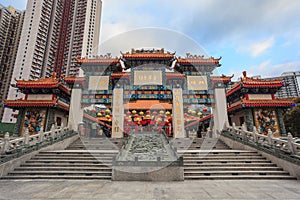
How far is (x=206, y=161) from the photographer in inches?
292

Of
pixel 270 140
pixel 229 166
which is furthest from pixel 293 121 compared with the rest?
pixel 229 166

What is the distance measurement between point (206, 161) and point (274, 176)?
257cm

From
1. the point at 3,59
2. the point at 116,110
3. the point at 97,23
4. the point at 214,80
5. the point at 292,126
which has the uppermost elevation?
the point at 97,23

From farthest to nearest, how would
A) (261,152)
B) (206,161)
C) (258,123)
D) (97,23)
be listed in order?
(97,23) < (258,123) < (261,152) < (206,161)

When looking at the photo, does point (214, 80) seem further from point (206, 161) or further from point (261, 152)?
point (206, 161)

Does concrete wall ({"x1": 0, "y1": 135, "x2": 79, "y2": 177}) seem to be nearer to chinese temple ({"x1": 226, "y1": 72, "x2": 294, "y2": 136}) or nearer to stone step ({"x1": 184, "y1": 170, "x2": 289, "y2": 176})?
stone step ({"x1": 184, "y1": 170, "x2": 289, "y2": 176})

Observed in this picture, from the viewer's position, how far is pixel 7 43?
48.8m

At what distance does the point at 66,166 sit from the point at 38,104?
391 inches

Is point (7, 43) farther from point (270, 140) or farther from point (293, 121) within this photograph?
point (293, 121)

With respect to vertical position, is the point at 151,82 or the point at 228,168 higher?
the point at 151,82

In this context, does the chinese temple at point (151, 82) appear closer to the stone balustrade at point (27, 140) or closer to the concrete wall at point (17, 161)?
the stone balustrade at point (27, 140)

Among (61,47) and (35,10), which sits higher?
(35,10)

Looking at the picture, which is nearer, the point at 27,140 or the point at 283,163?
the point at 283,163

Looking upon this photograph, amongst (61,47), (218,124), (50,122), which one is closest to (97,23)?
(61,47)
